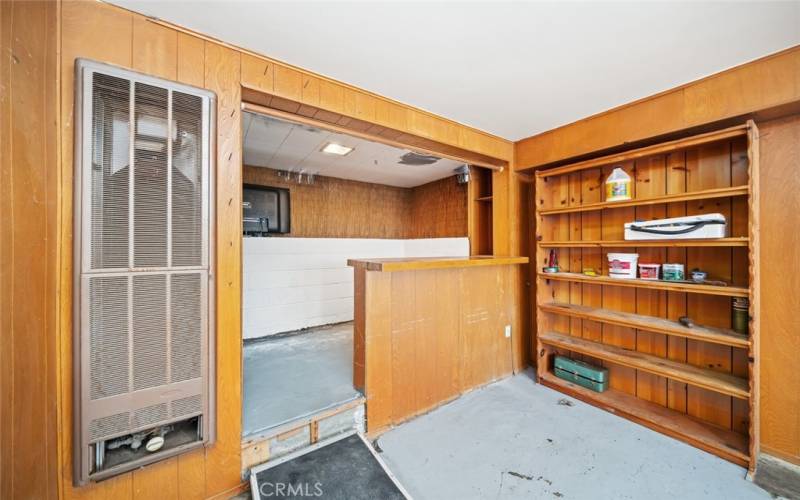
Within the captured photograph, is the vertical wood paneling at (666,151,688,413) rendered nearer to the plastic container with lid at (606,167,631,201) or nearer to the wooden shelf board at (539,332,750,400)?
the wooden shelf board at (539,332,750,400)

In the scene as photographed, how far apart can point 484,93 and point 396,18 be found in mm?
895

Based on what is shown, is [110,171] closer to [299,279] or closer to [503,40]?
[503,40]

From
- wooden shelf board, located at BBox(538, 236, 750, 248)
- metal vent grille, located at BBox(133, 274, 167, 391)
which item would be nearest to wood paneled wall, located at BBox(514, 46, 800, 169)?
wooden shelf board, located at BBox(538, 236, 750, 248)

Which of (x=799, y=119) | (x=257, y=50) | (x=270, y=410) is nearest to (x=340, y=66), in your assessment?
(x=257, y=50)

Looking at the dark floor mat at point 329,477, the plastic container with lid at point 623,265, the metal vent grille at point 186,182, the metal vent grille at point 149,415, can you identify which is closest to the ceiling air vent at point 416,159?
the plastic container with lid at point 623,265

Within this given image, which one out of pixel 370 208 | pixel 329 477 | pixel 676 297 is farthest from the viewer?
pixel 370 208

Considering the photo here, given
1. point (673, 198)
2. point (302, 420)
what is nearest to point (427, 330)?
point (302, 420)

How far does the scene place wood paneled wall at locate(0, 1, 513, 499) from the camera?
986mm

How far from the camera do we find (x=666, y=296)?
85.4 inches

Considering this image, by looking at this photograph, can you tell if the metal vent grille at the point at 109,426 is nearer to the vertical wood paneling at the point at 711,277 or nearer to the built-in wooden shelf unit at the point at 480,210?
the built-in wooden shelf unit at the point at 480,210

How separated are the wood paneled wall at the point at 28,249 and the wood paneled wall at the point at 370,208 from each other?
246 centimetres

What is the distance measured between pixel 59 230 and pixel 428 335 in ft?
6.76

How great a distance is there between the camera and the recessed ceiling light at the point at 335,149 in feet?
9.58

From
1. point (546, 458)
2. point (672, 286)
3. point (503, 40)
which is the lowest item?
point (546, 458)
